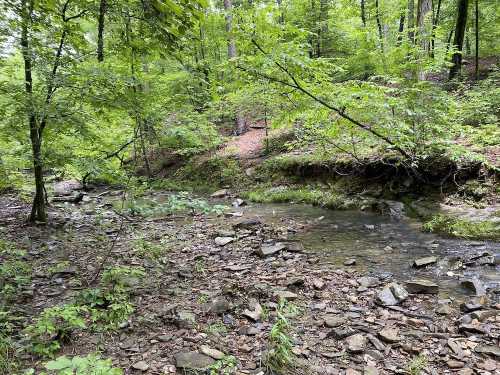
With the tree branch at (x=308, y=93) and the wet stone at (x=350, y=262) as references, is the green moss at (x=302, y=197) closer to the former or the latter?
the tree branch at (x=308, y=93)

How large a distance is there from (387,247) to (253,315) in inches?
152

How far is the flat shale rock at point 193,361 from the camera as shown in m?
3.28

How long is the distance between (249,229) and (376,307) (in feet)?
14.7

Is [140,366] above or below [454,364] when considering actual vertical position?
above

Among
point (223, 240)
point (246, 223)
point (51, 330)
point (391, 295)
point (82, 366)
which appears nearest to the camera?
point (82, 366)

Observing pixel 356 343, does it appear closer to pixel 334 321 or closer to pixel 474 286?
pixel 334 321

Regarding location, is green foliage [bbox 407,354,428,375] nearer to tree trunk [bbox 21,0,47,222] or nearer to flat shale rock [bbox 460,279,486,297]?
flat shale rock [bbox 460,279,486,297]

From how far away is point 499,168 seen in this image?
26.9 feet

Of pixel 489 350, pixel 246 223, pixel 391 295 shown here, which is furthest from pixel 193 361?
pixel 246 223

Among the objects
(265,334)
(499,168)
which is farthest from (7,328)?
(499,168)

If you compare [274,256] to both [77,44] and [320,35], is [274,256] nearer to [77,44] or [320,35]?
[77,44]

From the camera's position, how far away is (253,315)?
431cm

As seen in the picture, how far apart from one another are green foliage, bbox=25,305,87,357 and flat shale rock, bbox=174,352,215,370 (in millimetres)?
1012

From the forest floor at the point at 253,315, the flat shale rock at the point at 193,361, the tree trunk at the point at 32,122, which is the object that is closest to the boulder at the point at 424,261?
the forest floor at the point at 253,315
